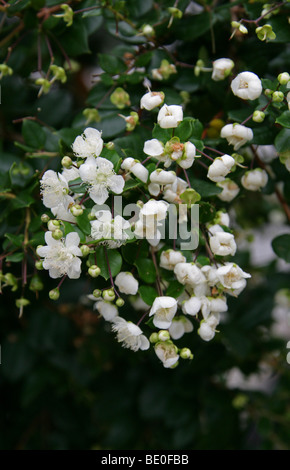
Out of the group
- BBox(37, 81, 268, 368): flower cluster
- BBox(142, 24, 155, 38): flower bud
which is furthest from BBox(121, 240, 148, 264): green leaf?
BBox(142, 24, 155, 38): flower bud

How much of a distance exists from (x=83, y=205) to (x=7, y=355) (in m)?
0.79

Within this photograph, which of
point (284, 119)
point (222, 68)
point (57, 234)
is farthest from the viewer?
point (222, 68)

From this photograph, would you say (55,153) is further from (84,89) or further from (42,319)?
(84,89)

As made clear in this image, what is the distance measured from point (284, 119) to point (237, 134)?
0.25ft

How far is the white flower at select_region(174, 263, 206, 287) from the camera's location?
71cm

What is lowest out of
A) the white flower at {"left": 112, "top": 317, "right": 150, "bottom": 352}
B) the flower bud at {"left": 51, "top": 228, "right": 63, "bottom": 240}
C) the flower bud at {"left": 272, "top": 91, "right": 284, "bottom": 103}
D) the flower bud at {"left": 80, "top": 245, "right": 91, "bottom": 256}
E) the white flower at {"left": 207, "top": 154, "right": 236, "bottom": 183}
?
the white flower at {"left": 112, "top": 317, "right": 150, "bottom": 352}

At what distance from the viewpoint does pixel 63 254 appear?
2.22ft

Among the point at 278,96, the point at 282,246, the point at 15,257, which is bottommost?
the point at 282,246

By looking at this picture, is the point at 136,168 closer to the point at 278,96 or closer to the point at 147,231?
the point at 147,231

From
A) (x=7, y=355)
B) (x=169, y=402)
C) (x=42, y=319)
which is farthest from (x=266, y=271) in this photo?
(x=7, y=355)

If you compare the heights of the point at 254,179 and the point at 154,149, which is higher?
the point at 154,149

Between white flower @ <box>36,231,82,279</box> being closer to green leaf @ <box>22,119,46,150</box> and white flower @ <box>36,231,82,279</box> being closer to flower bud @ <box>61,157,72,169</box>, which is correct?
flower bud @ <box>61,157,72,169</box>

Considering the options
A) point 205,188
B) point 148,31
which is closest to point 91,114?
point 148,31

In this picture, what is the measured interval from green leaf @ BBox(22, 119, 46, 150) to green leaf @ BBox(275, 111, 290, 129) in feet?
1.47
